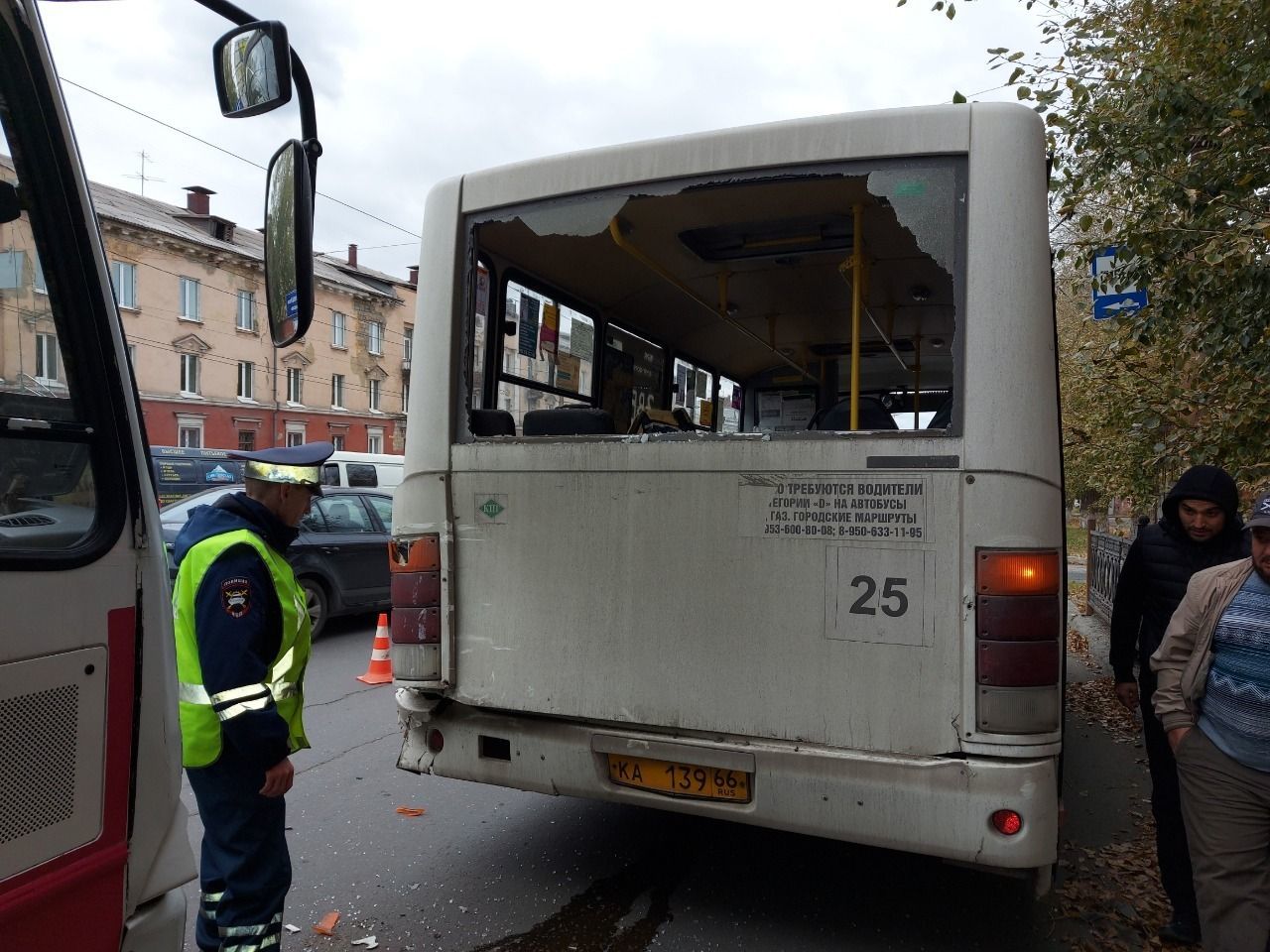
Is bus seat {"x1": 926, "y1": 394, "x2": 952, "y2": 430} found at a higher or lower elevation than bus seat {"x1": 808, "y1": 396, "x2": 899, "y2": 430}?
lower

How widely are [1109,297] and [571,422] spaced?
394 centimetres

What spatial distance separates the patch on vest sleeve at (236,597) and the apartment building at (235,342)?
90.4 ft

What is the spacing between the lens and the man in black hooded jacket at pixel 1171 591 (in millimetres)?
3369

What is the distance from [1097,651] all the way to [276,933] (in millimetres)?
9174

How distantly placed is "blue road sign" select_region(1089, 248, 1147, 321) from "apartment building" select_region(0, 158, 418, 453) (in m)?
25.7

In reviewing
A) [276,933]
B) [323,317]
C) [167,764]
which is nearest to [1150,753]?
[276,933]

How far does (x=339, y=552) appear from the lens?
9.73m

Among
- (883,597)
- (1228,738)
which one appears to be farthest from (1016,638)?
(1228,738)

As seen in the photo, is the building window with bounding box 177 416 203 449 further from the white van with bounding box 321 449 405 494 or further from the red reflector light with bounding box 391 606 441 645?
the red reflector light with bounding box 391 606 441 645

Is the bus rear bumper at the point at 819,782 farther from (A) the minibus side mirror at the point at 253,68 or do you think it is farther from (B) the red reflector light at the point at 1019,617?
(A) the minibus side mirror at the point at 253,68

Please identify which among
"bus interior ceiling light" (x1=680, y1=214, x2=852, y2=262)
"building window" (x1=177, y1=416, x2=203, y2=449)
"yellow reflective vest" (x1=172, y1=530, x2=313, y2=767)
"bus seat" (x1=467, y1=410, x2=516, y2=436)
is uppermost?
"building window" (x1=177, y1=416, x2=203, y2=449)

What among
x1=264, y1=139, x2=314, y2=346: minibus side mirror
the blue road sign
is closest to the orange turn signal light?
x1=264, y1=139, x2=314, y2=346: minibus side mirror

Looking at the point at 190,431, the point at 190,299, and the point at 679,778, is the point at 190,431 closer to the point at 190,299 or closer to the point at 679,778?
the point at 190,299

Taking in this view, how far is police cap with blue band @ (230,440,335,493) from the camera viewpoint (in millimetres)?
2756
